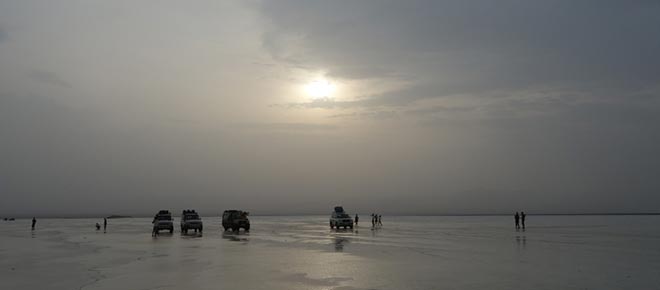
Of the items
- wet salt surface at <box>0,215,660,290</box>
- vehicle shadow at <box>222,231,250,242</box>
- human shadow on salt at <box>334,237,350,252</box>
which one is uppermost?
wet salt surface at <box>0,215,660,290</box>

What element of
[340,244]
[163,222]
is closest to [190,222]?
[163,222]

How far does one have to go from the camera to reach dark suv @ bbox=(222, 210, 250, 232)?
53.5 meters

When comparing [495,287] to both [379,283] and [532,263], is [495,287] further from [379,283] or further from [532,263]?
[532,263]

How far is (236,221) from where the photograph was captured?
176 ft

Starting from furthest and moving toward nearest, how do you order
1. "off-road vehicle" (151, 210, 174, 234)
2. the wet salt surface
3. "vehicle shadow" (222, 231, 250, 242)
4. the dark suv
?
the dark suv
"off-road vehicle" (151, 210, 174, 234)
"vehicle shadow" (222, 231, 250, 242)
the wet salt surface

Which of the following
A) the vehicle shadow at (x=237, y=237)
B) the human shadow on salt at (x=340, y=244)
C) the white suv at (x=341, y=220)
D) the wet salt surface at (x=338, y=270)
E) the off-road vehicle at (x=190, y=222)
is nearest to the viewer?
the wet salt surface at (x=338, y=270)

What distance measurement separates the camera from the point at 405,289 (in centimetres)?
1361

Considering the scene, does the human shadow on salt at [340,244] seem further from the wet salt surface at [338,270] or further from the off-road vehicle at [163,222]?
the off-road vehicle at [163,222]

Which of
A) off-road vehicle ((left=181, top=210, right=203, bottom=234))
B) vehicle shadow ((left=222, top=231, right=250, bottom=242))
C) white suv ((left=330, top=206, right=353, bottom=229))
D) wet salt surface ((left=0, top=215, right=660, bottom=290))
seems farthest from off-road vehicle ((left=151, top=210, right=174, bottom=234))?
wet salt surface ((left=0, top=215, right=660, bottom=290))

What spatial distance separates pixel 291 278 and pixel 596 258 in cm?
1328

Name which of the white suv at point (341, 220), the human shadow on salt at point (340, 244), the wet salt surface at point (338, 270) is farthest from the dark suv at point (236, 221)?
the wet salt surface at point (338, 270)

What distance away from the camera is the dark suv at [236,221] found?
53.5 m

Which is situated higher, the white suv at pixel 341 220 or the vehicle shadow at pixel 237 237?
the white suv at pixel 341 220

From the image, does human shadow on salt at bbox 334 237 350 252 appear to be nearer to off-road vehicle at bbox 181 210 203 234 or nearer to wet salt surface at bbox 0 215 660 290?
wet salt surface at bbox 0 215 660 290
